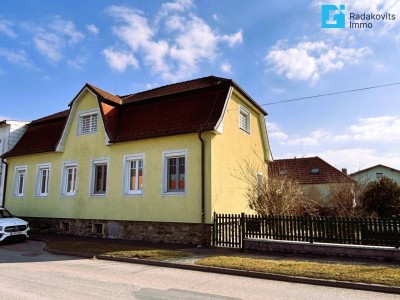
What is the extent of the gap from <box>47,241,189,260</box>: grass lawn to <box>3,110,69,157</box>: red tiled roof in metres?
7.19

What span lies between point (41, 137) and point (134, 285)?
15.6 m

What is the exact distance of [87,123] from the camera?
1705 centimetres

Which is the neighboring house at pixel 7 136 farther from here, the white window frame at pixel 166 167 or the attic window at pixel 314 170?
the attic window at pixel 314 170

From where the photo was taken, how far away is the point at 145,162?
1442 cm

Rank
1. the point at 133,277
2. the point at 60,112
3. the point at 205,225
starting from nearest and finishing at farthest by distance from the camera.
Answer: the point at 133,277, the point at 205,225, the point at 60,112

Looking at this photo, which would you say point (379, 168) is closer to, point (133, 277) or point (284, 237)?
point (284, 237)

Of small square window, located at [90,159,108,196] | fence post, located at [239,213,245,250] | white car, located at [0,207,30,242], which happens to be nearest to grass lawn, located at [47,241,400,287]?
fence post, located at [239,213,245,250]

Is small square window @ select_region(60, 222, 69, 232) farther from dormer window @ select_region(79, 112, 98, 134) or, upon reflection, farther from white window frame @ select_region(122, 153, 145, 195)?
dormer window @ select_region(79, 112, 98, 134)


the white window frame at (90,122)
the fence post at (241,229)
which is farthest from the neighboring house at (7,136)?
the fence post at (241,229)

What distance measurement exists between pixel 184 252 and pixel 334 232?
17.0 ft

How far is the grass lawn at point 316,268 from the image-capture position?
7.09m

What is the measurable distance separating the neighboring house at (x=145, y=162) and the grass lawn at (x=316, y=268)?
3404 mm

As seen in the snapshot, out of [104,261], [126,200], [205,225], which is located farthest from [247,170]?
[104,261]

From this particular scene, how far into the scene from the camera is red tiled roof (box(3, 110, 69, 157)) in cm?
1825
